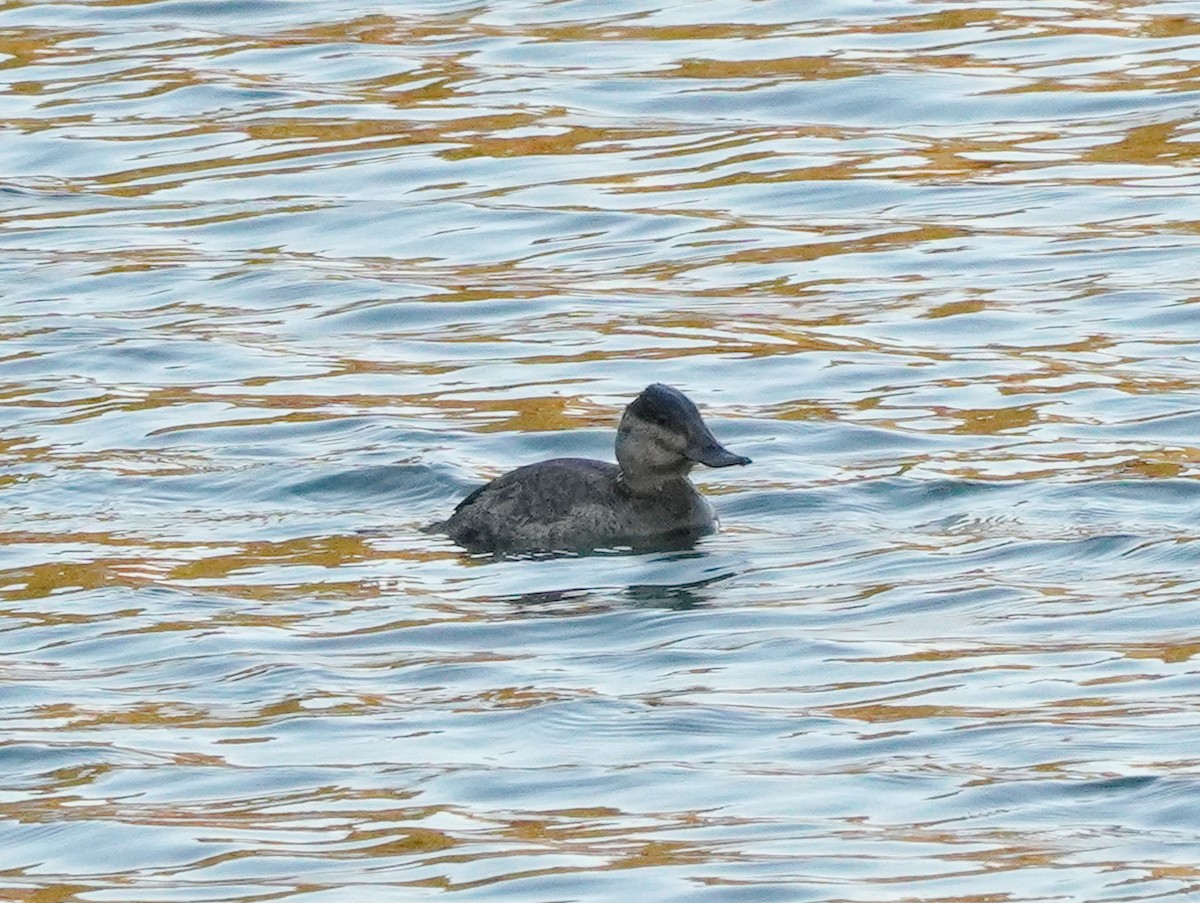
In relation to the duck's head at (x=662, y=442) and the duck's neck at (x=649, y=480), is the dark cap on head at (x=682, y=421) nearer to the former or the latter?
the duck's head at (x=662, y=442)

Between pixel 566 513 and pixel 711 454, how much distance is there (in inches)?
25.9

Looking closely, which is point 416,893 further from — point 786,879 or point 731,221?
point 731,221

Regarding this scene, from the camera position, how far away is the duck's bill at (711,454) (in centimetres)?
1289

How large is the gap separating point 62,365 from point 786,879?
845 cm

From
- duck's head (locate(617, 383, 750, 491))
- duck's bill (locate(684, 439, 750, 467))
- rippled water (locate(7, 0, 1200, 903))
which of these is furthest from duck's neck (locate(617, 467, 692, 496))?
rippled water (locate(7, 0, 1200, 903))

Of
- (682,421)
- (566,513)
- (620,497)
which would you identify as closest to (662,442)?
(682,421)

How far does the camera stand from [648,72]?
21.6 metres

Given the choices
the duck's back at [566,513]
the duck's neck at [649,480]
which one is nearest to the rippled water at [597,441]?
the duck's back at [566,513]

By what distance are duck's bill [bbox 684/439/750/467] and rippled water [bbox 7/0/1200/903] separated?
0.33 metres

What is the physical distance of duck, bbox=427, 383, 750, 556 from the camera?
504 inches

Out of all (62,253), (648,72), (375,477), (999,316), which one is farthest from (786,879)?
(648,72)

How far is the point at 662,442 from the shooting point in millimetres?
13023

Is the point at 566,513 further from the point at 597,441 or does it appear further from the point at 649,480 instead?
the point at 597,441

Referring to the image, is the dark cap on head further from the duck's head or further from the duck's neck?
the duck's neck
